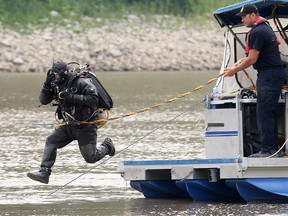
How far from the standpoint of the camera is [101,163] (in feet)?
54.6

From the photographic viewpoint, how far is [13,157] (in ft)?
62.2

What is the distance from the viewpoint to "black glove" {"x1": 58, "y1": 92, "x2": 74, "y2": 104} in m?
14.3

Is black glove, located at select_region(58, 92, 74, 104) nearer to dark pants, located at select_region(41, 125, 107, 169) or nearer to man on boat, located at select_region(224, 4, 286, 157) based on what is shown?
dark pants, located at select_region(41, 125, 107, 169)

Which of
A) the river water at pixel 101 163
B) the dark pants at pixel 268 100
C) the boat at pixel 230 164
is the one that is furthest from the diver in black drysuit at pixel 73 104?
the dark pants at pixel 268 100

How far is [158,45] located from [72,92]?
4653 cm

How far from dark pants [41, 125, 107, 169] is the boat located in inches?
15.2

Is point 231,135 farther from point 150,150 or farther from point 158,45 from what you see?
point 158,45

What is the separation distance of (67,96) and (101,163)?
2.50 meters

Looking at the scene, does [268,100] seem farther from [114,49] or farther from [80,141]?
[114,49]

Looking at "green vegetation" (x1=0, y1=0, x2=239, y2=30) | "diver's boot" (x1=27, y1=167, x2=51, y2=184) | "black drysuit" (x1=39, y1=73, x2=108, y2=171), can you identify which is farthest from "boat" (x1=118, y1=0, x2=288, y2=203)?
"green vegetation" (x1=0, y1=0, x2=239, y2=30)

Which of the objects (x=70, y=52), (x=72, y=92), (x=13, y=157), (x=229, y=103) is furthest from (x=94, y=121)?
(x=70, y=52)

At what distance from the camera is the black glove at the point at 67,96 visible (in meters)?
14.3

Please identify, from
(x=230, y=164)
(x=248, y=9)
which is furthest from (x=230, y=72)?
(x=230, y=164)

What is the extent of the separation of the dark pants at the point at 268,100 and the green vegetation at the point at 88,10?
48235 mm
